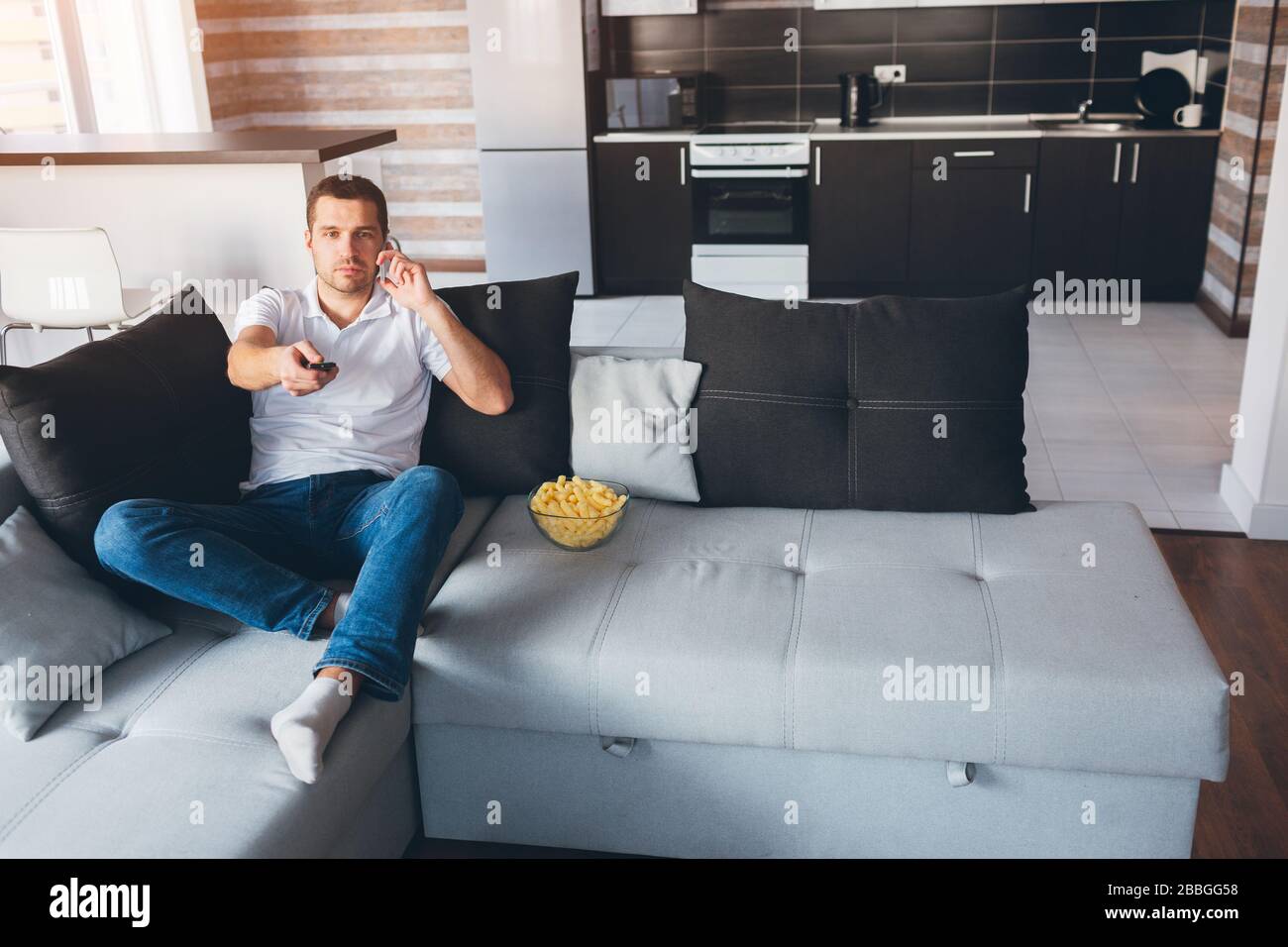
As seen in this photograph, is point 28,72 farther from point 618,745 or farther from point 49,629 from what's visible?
point 618,745

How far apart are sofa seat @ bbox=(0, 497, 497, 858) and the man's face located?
75cm

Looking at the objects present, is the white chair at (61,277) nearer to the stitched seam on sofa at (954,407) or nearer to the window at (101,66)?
the window at (101,66)

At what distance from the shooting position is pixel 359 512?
7.45 ft

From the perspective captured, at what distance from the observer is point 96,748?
1777mm

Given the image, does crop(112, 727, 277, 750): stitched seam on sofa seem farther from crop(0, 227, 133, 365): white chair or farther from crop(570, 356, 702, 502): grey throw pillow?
crop(0, 227, 133, 365): white chair

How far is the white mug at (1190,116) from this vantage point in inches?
220

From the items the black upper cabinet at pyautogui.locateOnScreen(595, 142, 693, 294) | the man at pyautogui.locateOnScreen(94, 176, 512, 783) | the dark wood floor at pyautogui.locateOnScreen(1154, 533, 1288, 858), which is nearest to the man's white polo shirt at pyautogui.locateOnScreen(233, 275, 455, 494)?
the man at pyautogui.locateOnScreen(94, 176, 512, 783)

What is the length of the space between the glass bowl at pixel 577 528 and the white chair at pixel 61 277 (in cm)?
194

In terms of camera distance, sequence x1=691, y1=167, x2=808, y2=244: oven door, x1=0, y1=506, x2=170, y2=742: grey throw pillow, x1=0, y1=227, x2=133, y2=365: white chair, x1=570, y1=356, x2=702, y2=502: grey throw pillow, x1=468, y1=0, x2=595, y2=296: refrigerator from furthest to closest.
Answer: x1=691, y1=167, x2=808, y2=244: oven door < x1=468, y1=0, x2=595, y2=296: refrigerator < x1=0, y1=227, x2=133, y2=365: white chair < x1=570, y1=356, x2=702, y2=502: grey throw pillow < x1=0, y1=506, x2=170, y2=742: grey throw pillow

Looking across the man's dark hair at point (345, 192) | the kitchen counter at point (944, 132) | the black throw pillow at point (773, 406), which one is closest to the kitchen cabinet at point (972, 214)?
the kitchen counter at point (944, 132)

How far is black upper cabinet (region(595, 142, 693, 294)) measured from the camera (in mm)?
6047

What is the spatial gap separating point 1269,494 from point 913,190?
2990 mm

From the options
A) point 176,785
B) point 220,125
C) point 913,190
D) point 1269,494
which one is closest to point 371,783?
point 176,785
